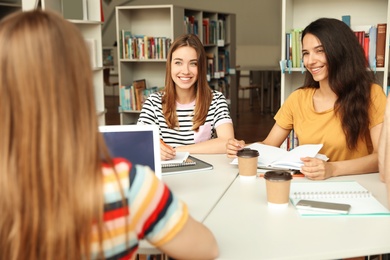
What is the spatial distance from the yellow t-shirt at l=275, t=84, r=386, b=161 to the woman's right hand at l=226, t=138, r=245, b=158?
0.37 meters

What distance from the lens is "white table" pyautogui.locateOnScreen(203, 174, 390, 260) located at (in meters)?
1.22

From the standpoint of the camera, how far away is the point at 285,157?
1975mm

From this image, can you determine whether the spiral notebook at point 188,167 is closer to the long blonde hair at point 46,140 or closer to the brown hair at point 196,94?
the brown hair at point 196,94

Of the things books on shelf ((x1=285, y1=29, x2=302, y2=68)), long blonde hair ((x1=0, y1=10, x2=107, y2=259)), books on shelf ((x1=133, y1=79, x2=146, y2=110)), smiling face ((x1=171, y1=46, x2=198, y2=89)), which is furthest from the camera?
books on shelf ((x1=133, y1=79, x2=146, y2=110))

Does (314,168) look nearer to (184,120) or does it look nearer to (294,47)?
(184,120)

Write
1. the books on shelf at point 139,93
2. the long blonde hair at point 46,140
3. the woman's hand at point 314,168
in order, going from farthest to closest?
the books on shelf at point 139,93 < the woman's hand at point 314,168 < the long blonde hair at point 46,140

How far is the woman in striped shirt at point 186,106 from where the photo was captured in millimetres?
2588

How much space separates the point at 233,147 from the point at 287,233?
2.85ft

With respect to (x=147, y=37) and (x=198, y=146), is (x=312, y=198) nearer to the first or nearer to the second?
(x=198, y=146)

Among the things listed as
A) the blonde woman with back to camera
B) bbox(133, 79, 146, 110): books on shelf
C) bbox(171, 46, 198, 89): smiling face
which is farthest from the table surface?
bbox(133, 79, 146, 110): books on shelf

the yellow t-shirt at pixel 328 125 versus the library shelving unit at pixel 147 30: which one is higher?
the library shelving unit at pixel 147 30

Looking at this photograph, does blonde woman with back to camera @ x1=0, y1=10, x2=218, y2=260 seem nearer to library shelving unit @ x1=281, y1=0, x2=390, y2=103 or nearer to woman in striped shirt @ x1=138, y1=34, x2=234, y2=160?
woman in striped shirt @ x1=138, y1=34, x2=234, y2=160

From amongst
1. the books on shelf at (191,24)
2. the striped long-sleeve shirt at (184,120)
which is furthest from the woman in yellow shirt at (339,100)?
the books on shelf at (191,24)

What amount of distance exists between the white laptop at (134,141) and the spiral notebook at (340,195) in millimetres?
496
